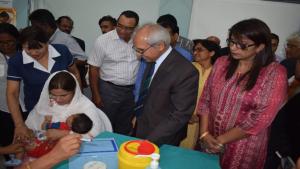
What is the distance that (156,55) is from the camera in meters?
1.74

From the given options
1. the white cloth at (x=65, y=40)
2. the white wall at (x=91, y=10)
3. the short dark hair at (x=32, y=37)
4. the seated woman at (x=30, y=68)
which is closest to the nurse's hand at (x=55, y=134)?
the seated woman at (x=30, y=68)

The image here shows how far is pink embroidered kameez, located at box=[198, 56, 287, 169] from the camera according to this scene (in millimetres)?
1652

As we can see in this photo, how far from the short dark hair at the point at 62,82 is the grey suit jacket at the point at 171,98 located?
549mm

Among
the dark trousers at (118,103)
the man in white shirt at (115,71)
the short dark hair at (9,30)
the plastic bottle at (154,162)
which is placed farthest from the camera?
the dark trousers at (118,103)

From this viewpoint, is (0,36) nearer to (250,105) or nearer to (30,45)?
(30,45)

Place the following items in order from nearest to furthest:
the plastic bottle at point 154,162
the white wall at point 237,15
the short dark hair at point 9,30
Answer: the plastic bottle at point 154,162 → the short dark hair at point 9,30 → the white wall at point 237,15

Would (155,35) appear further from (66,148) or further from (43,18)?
(43,18)

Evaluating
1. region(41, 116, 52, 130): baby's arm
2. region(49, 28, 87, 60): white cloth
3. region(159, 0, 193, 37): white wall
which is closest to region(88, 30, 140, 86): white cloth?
region(49, 28, 87, 60): white cloth

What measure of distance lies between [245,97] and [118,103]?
1.65m

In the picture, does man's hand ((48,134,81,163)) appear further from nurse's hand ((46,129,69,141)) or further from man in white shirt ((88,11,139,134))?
man in white shirt ((88,11,139,134))

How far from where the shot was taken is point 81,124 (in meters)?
1.81

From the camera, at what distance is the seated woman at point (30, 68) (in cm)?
200

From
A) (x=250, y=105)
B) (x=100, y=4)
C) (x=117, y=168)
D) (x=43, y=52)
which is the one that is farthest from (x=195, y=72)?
(x=100, y=4)

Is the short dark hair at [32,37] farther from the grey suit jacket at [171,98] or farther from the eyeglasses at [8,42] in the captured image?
the grey suit jacket at [171,98]
